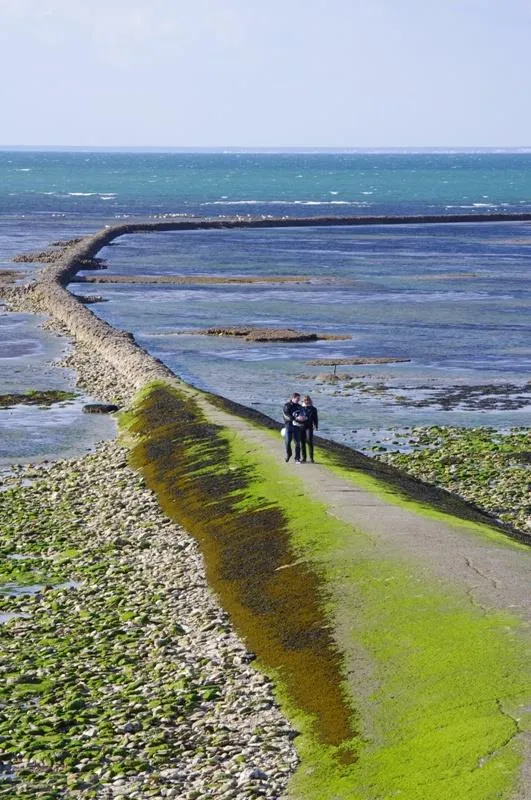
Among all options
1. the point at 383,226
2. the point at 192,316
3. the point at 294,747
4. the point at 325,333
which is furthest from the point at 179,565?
the point at 383,226

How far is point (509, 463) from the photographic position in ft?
156

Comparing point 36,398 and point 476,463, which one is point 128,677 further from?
point 36,398

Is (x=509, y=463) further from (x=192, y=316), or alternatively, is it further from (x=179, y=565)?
(x=192, y=316)

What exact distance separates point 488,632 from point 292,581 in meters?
6.32

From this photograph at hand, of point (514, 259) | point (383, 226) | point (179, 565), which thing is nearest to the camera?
point (179, 565)

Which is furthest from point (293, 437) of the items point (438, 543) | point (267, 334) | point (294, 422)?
point (267, 334)

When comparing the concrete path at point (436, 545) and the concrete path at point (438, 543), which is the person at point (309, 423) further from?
the concrete path at point (438, 543)

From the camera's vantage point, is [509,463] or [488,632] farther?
[509,463]

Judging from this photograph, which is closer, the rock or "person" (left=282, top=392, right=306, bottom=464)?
"person" (left=282, top=392, right=306, bottom=464)

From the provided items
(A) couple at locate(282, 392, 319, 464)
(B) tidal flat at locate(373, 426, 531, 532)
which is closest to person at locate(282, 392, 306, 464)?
(A) couple at locate(282, 392, 319, 464)

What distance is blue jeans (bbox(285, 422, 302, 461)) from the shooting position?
41375 mm

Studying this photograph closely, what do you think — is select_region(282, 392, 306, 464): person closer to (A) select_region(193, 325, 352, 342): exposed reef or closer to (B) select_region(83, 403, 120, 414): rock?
(B) select_region(83, 403, 120, 414): rock

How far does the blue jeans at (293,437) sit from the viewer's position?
4138 cm

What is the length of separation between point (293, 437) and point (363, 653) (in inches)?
683
